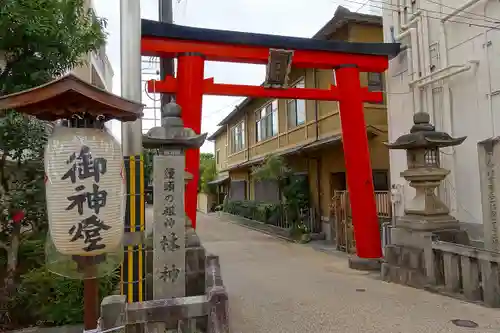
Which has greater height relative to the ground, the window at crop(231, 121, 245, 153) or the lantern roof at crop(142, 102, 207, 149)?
the window at crop(231, 121, 245, 153)

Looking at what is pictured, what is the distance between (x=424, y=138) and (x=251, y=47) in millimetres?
4699

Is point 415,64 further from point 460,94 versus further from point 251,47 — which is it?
point 251,47

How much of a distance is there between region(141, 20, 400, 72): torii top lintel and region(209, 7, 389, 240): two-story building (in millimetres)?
2889

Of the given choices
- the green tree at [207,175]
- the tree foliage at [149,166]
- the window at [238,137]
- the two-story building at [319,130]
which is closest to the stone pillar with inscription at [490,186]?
the tree foliage at [149,166]

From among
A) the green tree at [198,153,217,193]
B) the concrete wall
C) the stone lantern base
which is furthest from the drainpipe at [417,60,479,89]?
the green tree at [198,153,217,193]

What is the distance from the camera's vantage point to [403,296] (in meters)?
7.23

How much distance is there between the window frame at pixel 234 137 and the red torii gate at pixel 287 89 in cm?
1683

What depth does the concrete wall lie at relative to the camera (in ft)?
26.2

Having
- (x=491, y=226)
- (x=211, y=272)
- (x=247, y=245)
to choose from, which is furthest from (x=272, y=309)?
(x=247, y=245)

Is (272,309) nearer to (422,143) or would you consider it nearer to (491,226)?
(491,226)

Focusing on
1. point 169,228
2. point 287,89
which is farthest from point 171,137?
point 287,89

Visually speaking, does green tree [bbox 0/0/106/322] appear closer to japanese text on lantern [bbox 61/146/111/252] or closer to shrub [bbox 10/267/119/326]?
shrub [bbox 10/267/119/326]

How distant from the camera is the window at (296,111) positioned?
1717 cm

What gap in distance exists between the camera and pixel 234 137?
101ft
